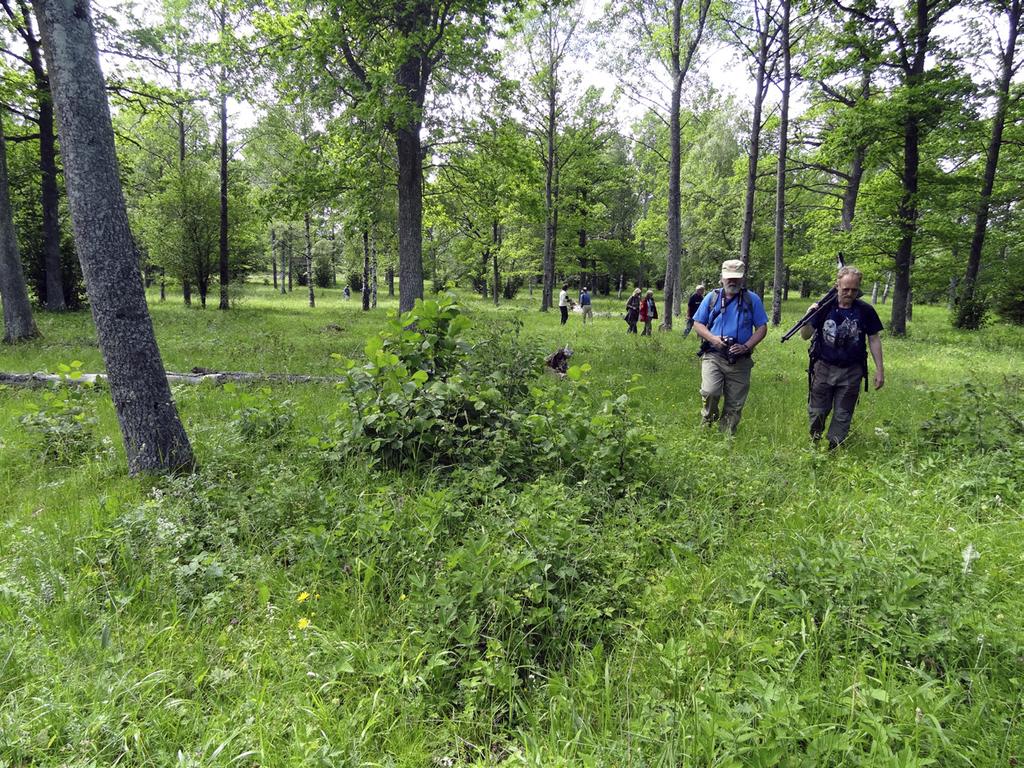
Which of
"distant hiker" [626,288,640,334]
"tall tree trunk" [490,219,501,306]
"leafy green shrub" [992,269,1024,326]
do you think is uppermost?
"tall tree trunk" [490,219,501,306]

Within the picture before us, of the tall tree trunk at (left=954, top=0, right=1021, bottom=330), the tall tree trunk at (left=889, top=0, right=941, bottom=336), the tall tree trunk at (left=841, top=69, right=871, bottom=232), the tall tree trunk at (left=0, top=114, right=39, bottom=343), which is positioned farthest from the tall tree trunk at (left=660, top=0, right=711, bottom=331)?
the tall tree trunk at (left=0, top=114, right=39, bottom=343)

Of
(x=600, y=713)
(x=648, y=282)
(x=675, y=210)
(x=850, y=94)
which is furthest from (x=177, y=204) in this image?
(x=648, y=282)

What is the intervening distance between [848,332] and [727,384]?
1295 mm

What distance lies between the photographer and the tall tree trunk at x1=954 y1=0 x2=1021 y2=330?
1530 cm

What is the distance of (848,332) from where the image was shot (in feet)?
16.6

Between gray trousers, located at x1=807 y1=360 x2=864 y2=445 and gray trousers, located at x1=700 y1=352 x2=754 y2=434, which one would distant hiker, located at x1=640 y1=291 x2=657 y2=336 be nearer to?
gray trousers, located at x1=700 y1=352 x2=754 y2=434

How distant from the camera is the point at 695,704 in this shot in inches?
77.5

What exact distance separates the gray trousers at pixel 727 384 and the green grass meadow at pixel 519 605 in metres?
0.97

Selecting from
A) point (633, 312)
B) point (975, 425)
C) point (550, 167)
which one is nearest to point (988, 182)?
point (633, 312)

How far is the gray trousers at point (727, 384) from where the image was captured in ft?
18.4

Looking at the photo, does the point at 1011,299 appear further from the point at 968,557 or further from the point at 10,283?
the point at 10,283

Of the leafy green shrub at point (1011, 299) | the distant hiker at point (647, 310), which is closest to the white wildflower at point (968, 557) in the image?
the distant hiker at point (647, 310)

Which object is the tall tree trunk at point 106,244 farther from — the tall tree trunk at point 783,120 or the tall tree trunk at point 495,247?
the tall tree trunk at point 495,247

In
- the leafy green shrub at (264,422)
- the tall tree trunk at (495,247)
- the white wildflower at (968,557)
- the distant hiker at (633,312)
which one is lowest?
the white wildflower at (968,557)
